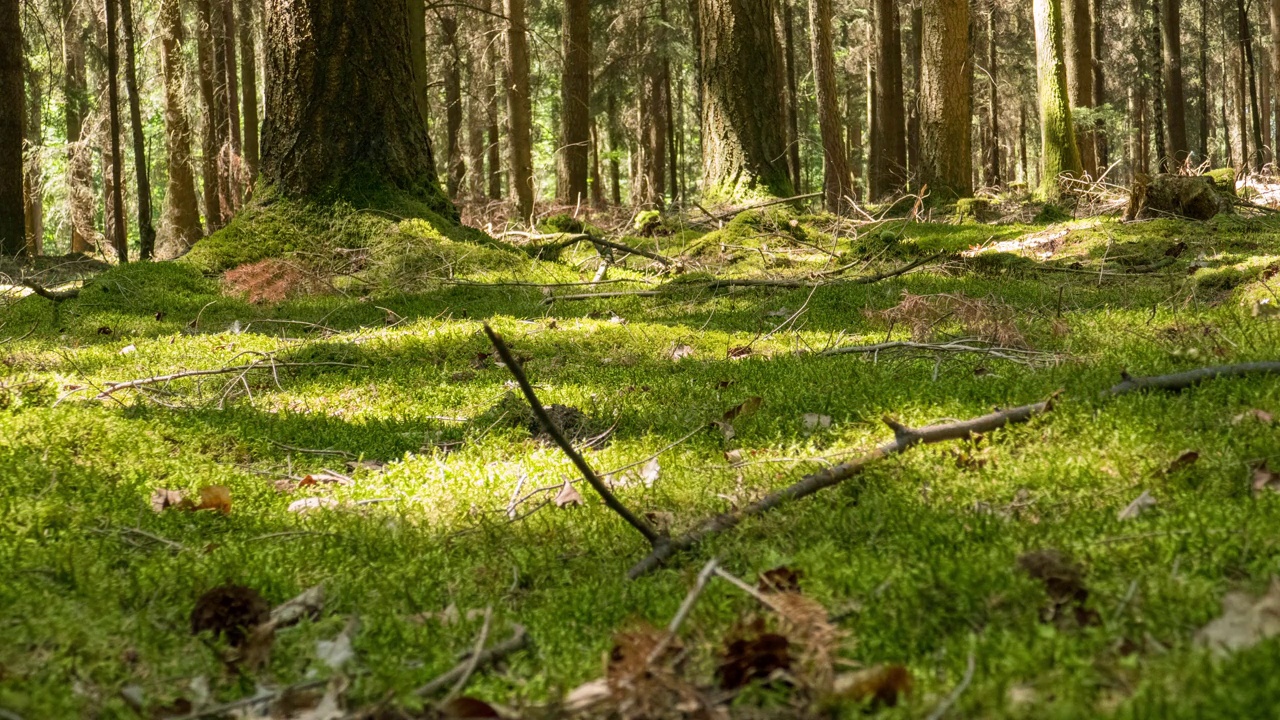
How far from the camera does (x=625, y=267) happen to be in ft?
30.7

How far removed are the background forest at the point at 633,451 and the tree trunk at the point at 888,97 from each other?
36.6ft

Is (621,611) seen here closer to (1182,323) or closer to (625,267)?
(1182,323)

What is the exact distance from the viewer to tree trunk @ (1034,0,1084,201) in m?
14.3

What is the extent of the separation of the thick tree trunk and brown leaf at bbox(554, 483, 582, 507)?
39.7 ft

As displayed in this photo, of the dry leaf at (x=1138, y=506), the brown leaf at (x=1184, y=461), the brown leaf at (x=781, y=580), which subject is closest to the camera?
the brown leaf at (x=781, y=580)

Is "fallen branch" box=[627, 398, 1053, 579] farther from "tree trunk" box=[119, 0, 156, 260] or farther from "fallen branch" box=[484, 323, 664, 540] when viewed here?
"tree trunk" box=[119, 0, 156, 260]

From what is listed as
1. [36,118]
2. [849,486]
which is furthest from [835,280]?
[36,118]

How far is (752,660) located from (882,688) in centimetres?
29

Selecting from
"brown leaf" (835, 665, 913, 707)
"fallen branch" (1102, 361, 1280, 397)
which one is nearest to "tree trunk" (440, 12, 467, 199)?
"fallen branch" (1102, 361, 1280, 397)

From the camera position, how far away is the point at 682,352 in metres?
6.36

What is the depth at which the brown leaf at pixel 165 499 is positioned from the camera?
3.73m

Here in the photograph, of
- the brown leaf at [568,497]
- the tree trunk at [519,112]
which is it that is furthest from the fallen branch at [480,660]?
the tree trunk at [519,112]

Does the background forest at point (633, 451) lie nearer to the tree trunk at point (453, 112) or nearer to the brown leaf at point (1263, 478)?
the brown leaf at point (1263, 478)

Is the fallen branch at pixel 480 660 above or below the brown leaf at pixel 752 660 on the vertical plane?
below
